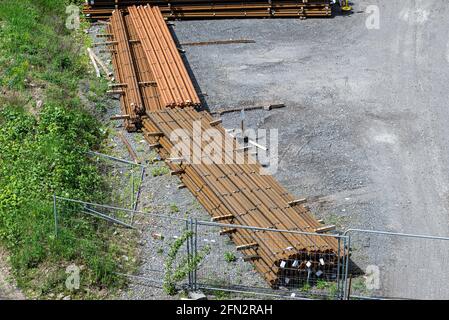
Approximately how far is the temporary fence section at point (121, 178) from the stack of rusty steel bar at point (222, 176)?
936 millimetres

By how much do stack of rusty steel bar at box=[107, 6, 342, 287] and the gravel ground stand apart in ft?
2.93

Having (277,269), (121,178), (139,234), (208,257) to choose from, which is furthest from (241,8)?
(277,269)

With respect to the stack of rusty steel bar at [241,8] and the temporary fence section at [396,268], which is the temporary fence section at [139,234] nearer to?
the temporary fence section at [396,268]

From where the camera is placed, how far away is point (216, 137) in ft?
71.1

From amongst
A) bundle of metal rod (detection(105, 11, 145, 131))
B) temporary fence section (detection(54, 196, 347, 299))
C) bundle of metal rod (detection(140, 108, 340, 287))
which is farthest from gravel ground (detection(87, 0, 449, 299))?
bundle of metal rod (detection(105, 11, 145, 131))

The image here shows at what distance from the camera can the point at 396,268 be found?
17484 millimetres

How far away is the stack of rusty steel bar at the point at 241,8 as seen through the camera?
30641 millimetres

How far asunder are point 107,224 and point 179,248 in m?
2.02

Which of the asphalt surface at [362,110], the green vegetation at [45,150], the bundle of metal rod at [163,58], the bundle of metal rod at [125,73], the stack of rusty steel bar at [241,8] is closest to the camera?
the green vegetation at [45,150]

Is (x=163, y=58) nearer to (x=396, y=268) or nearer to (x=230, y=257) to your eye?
(x=230, y=257)

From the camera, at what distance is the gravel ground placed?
1920 cm

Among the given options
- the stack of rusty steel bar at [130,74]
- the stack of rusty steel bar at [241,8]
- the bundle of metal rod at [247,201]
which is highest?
the stack of rusty steel bar at [241,8]

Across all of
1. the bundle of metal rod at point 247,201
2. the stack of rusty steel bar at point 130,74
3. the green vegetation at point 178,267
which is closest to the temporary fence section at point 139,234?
the green vegetation at point 178,267

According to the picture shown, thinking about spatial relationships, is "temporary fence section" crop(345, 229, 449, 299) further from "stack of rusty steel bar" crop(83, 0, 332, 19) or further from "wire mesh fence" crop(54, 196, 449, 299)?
"stack of rusty steel bar" crop(83, 0, 332, 19)
